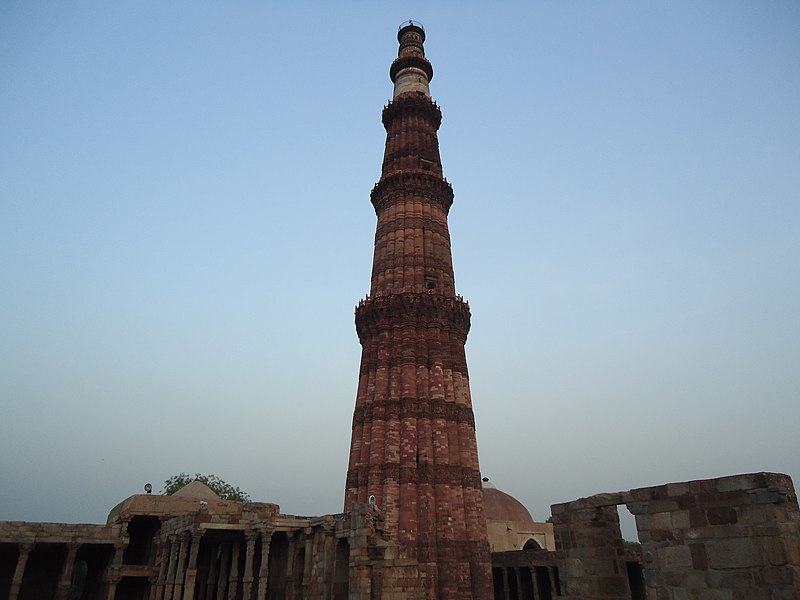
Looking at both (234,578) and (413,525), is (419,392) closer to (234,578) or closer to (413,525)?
(413,525)

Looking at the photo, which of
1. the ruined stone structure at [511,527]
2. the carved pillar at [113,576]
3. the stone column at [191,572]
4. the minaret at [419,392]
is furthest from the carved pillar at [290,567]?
the ruined stone structure at [511,527]

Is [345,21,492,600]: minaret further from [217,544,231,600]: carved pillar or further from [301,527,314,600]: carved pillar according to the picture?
[217,544,231,600]: carved pillar

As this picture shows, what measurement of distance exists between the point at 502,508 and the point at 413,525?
16843 millimetres

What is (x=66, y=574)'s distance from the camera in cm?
2184

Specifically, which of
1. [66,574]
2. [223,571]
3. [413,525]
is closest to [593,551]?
[413,525]

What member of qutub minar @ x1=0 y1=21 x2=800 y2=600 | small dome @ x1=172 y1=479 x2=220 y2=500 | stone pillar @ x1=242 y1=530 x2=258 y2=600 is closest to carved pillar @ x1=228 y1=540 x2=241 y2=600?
qutub minar @ x1=0 y1=21 x2=800 y2=600

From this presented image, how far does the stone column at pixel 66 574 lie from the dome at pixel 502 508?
22.7 metres

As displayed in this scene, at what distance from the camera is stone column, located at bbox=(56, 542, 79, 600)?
21625 mm

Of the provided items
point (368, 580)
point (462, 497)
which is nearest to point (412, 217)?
point (462, 497)

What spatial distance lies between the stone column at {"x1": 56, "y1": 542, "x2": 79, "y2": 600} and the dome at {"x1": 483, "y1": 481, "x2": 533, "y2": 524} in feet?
74.5

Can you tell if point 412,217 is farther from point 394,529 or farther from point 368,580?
point 368,580

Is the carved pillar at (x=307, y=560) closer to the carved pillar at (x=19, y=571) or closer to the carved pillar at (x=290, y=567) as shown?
the carved pillar at (x=290, y=567)

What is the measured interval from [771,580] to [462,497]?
15.8m

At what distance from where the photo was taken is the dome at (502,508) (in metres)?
36.3
